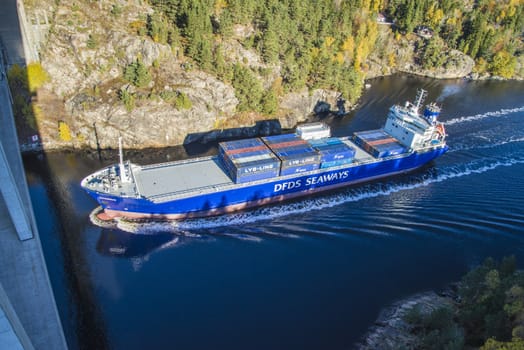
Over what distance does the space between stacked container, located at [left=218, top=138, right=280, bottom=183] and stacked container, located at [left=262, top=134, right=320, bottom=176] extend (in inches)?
44.0

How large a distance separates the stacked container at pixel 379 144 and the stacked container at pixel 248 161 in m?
18.8

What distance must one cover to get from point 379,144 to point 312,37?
3800 cm

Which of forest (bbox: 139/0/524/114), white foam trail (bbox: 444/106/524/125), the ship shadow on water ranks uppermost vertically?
forest (bbox: 139/0/524/114)

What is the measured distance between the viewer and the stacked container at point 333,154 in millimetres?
52219

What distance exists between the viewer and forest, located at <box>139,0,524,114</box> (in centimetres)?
6488

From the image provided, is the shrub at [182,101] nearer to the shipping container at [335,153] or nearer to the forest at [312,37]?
the forest at [312,37]

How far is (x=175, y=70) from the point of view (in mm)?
63312

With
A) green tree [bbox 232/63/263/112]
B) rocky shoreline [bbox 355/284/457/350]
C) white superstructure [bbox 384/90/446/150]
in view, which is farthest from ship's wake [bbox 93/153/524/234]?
green tree [bbox 232/63/263/112]

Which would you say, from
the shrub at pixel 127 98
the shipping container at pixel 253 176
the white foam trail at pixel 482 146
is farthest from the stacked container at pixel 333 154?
the shrub at pixel 127 98

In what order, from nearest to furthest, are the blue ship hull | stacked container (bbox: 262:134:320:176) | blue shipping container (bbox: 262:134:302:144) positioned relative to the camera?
the blue ship hull → stacked container (bbox: 262:134:320:176) → blue shipping container (bbox: 262:134:302:144)

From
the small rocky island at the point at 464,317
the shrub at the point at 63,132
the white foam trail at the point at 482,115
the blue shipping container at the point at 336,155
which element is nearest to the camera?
the small rocky island at the point at 464,317

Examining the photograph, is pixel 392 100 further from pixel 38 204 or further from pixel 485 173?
pixel 38 204

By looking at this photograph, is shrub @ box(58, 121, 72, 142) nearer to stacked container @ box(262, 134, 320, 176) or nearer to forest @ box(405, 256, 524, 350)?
stacked container @ box(262, 134, 320, 176)

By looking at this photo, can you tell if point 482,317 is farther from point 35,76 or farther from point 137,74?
point 35,76
